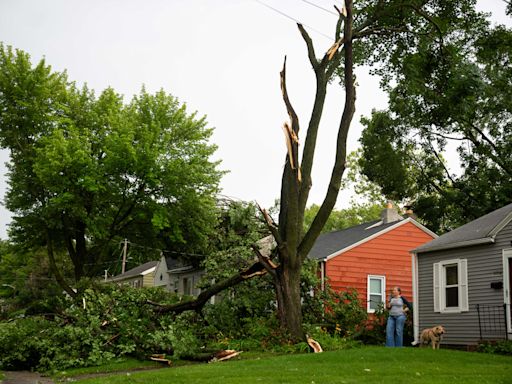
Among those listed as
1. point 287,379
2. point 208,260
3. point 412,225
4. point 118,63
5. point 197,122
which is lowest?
point 287,379

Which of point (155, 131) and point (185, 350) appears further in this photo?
point (155, 131)

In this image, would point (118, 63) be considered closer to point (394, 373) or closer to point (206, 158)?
point (394, 373)

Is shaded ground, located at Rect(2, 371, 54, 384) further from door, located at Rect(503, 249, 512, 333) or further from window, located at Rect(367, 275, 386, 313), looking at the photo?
window, located at Rect(367, 275, 386, 313)

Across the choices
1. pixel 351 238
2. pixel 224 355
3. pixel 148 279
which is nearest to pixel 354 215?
pixel 148 279

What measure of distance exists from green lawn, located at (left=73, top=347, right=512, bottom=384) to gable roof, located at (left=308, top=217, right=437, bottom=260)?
10936 millimetres

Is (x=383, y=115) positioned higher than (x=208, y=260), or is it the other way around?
(x=383, y=115)

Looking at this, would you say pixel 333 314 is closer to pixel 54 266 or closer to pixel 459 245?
pixel 459 245

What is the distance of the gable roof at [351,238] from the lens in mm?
24125

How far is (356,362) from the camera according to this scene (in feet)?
38.0

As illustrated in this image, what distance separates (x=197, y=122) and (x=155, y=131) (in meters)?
2.53

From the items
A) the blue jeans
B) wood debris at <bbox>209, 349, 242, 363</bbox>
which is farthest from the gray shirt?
wood debris at <bbox>209, 349, 242, 363</bbox>

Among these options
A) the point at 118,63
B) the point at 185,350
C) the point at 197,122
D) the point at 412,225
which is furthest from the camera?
the point at 197,122

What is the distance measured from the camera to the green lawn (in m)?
9.63

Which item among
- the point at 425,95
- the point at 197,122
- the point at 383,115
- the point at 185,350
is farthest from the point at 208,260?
the point at 383,115
